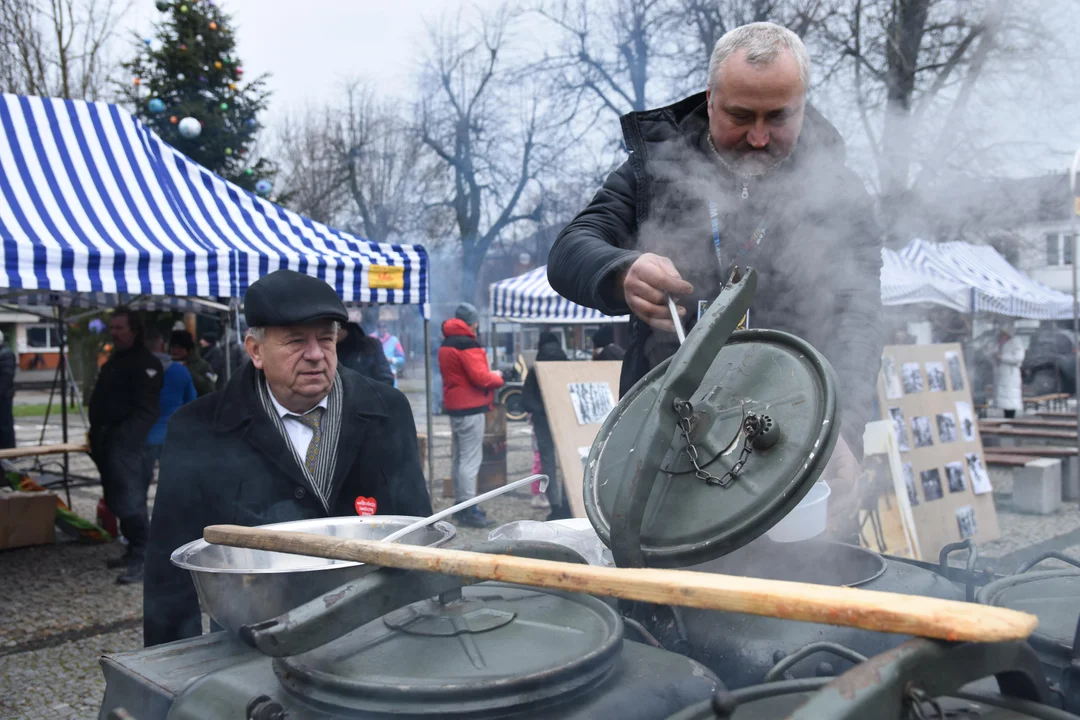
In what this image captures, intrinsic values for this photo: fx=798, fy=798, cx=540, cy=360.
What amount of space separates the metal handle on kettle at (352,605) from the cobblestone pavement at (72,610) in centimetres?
144

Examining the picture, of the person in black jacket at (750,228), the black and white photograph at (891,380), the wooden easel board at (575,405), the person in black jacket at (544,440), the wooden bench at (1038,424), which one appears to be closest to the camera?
the person in black jacket at (750,228)

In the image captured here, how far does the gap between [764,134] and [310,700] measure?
132 centimetres

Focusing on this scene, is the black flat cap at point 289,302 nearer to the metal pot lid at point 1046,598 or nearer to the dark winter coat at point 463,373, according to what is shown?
the metal pot lid at point 1046,598

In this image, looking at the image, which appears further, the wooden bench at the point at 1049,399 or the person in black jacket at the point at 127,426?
the wooden bench at the point at 1049,399

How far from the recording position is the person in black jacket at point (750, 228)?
5.55 ft

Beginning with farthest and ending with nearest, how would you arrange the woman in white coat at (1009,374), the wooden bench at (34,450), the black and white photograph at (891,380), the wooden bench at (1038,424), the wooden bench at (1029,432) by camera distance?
the woman in white coat at (1009,374) → the wooden bench at (1038,424) → the wooden bench at (1029,432) → the wooden bench at (34,450) → the black and white photograph at (891,380)

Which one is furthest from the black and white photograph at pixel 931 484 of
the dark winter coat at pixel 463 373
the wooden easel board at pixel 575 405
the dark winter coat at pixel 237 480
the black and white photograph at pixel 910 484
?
the dark winter coat at pixel 237 480

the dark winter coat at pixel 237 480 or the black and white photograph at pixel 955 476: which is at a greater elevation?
the dark winter coat at pixel 237 480

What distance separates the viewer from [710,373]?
1456 millimetres

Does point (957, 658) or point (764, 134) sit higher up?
point (764, 134)

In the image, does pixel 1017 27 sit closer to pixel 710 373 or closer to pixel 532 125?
pixel 710 373

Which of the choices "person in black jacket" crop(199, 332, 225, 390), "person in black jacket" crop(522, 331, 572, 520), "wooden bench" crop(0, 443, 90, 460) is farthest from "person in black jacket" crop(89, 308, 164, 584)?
"person in black jacket" crop(522, 331, 572, 520)

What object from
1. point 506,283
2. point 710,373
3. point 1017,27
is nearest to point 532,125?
point 506,283

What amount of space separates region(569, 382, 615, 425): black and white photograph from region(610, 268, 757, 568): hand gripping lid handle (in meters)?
Answer: 4.27
